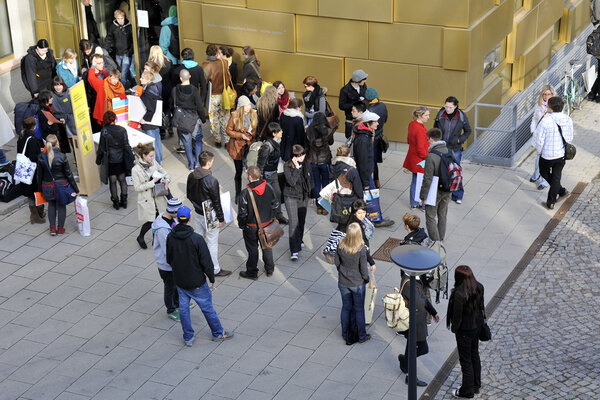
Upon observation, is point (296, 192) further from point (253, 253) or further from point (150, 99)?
point (150, 99)

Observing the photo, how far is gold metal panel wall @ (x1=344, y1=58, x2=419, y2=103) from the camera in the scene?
628 inches

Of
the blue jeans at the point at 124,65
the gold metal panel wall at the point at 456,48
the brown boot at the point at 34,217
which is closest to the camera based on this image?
the brown boot at the point at 34,217

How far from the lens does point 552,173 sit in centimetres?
1407

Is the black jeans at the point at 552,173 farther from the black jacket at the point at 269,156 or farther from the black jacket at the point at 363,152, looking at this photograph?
the black jacket at the point at 269,156

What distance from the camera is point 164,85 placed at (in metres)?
16.2

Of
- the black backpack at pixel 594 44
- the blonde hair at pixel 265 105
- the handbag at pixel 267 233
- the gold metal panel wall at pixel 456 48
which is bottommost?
the handbag at pixel 267 233

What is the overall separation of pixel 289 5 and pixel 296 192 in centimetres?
516

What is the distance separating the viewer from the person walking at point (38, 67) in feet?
55.4

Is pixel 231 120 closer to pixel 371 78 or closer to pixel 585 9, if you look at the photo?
pixel 371 78

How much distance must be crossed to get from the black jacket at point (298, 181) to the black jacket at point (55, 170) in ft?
10.6

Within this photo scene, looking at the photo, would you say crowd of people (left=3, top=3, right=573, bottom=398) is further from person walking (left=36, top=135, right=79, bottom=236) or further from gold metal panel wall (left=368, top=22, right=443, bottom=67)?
gold metal panel wall (left=368, top=22, right=443, bottom=67)

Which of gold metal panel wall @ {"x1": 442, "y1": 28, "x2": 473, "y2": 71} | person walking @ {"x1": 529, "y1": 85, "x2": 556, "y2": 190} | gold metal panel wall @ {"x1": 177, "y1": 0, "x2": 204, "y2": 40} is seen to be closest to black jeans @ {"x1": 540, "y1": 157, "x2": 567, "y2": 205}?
person walking @ {"x1": 529, "y1": 85, "x2": 556, "y2": 190}

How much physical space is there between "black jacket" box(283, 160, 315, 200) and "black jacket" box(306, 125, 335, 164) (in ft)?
3.27

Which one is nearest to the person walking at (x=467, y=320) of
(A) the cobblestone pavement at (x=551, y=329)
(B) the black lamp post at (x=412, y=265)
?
(A) the cobblestone pavement at (x=551, y=329)
